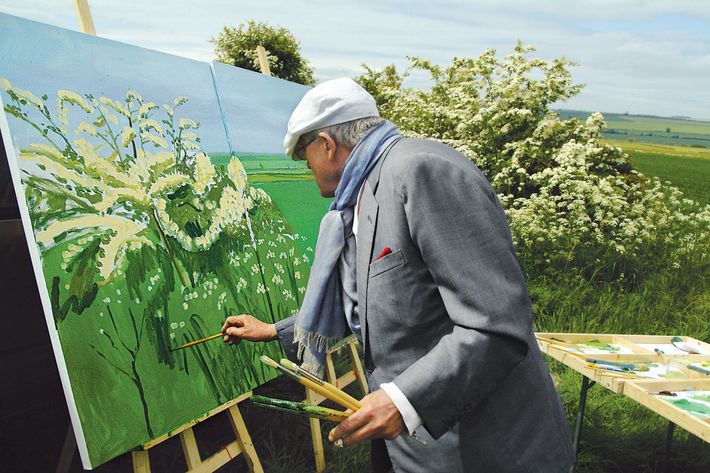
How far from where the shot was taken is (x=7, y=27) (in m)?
1.95

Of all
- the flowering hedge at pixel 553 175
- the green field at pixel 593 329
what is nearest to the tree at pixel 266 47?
the flowering hedge at pixel 553 175

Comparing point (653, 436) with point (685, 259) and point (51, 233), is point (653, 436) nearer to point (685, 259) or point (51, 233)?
point (685, 259)

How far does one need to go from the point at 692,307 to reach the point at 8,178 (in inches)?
205

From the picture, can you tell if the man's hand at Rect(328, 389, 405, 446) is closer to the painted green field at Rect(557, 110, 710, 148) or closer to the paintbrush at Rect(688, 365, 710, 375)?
the paintbrush at Rect(688, 365, 710, 375)

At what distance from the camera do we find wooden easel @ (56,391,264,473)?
213cm

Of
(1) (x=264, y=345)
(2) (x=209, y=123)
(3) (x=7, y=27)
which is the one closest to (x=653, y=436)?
(1) (x=264, y=345)

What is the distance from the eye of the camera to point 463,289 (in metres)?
1.32

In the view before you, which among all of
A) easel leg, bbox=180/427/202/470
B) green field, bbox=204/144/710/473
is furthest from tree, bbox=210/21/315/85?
easel leg, bbox=180/427/202/470

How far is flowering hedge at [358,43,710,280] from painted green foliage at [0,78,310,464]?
371 centimetres

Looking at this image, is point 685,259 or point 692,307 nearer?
point 692,307

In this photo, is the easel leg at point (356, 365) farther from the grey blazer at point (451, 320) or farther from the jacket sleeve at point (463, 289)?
the jacket sleeve at point (463, 289)

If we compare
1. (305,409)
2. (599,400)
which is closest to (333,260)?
(305,409)

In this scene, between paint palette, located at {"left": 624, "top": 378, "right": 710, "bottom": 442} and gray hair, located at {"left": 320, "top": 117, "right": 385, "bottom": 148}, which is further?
paint palette, located at {"left": 624, "top": 378, "right": 710, "bottom": 442}

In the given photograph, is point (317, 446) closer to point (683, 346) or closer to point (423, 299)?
point (683, 346)
